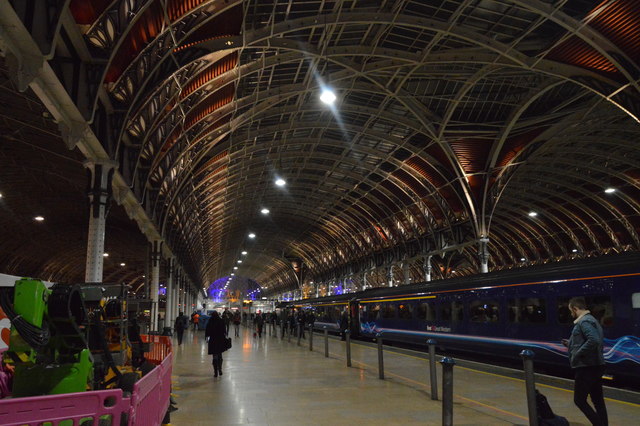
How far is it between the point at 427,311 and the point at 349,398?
558 inches

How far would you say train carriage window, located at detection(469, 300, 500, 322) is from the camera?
17.8 m

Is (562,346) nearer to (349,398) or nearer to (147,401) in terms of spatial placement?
(349,398)

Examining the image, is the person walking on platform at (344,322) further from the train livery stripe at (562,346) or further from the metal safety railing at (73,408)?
the metal safety railing at (73,408)

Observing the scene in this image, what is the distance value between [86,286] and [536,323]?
13.2 metres

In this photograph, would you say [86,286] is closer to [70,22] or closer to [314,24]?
[70,22]

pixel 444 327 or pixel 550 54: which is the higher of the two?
pixel 550 54

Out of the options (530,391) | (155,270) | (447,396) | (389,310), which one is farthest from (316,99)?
(530,391)

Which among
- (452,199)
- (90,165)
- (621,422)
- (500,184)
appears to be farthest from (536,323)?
(452,199)

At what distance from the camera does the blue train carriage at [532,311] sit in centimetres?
1229

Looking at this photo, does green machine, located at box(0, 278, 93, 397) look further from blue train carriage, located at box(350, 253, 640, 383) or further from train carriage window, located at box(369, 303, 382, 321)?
train carriage window, located at box(369, 303, 382, 321)

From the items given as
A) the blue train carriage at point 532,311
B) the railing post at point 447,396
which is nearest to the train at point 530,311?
the blue train carriage at point 532,311

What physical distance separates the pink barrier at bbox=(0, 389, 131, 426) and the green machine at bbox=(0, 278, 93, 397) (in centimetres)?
170

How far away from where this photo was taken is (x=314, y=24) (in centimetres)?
1980

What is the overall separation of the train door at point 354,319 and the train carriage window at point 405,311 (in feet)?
26.0
